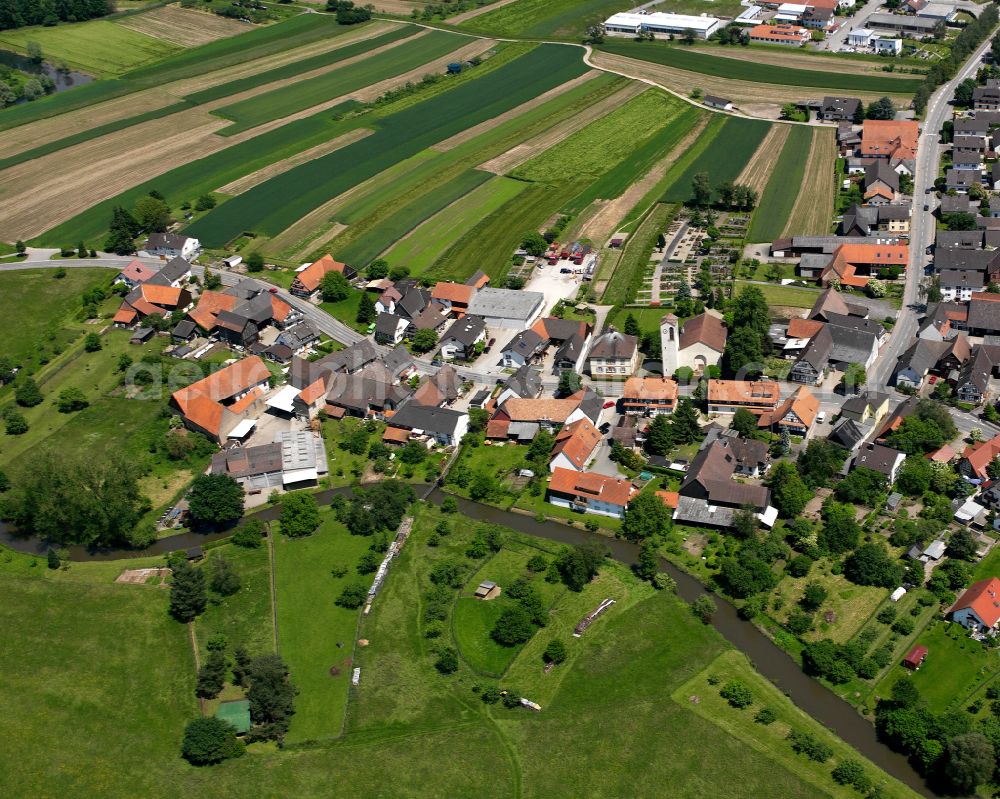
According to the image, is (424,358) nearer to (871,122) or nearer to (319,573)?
(319,573)

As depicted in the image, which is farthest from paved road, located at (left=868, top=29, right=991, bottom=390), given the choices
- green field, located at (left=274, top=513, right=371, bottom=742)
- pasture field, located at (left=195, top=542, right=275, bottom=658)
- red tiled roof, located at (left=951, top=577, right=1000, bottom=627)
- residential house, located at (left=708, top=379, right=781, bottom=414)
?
pasture field, located at (left=195, top=542, right=275, bottom=658)

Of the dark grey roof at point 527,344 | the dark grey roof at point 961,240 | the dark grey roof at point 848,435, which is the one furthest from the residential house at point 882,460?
the dark grey roof at point 961,240

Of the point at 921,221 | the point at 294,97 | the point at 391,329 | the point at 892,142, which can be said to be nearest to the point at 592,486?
the point at 391,329

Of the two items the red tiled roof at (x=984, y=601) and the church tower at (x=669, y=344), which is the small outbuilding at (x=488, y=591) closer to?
the church tower at (x=669, y=344)

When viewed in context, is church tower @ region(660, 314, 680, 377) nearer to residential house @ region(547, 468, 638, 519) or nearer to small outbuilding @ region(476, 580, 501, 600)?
residential house @ region(547, 468, 638, 519)

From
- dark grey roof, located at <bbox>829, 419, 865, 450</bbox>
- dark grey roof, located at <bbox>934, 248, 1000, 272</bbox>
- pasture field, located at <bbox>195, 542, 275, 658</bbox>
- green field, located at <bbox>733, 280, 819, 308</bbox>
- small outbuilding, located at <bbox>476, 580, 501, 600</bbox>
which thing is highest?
dark grey roof, located at <bbox>934, 248, 1000, 272</bbox>

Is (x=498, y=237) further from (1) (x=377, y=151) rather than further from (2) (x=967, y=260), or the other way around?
(2) (x=967, y=260)

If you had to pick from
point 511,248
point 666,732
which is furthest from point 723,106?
point 666,732
